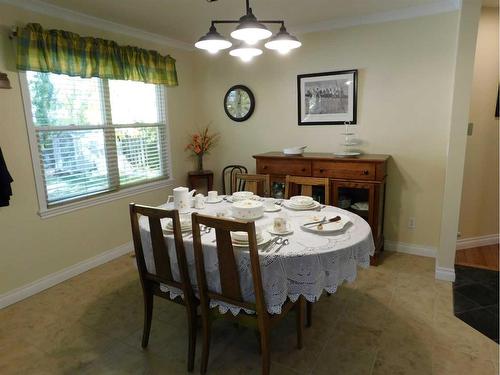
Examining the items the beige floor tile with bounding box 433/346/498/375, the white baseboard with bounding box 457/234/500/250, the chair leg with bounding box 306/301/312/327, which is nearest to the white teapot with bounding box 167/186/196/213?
the chair leg with bounding box 306/301/312/327

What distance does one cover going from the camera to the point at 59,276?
303 cm

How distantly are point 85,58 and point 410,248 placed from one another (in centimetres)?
366

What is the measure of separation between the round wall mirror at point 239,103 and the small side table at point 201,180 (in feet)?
2.61

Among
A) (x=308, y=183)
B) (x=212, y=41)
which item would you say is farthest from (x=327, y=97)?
(x=212, y=41)

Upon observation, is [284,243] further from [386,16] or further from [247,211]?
[386,16]

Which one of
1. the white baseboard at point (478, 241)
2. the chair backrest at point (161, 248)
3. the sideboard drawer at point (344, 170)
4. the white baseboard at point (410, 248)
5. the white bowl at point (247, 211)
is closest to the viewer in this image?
the chair backrest at point (161, 248)

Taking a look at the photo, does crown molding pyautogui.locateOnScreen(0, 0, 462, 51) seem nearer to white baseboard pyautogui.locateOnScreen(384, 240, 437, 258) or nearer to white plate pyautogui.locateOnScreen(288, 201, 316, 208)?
white plate pyautogui.locateOnScreen(288, 201, 316, 208)

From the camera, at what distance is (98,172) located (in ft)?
10.9

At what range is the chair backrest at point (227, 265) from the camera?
5.18 feet

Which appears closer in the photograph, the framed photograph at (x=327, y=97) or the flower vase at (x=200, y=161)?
the framed photograph at (x=327, y=97)

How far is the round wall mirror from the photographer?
13.3ft

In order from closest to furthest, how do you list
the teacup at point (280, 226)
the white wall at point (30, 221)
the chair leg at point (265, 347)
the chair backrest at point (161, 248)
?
the chair leg at point (265, 347), the chair backrest at point (161, 248), the teacup at point (280, 226), the white wall at point (30, 221)

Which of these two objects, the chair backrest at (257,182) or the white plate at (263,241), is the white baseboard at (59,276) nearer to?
the chair backrest at (257,182)

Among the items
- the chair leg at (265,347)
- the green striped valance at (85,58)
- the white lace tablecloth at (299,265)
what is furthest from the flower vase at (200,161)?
the chair leg at (265,347)
